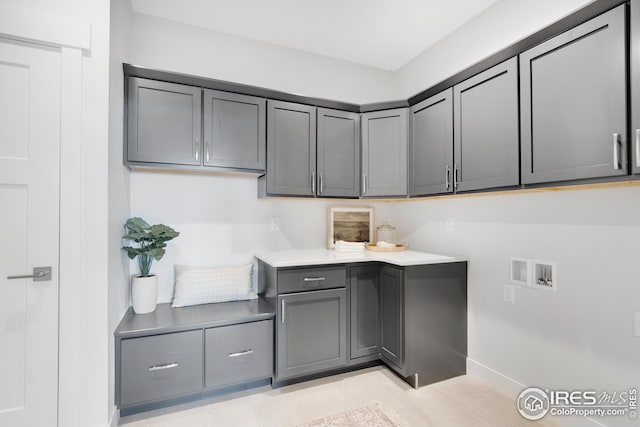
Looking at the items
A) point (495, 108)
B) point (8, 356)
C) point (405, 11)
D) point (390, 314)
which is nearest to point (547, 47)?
point (495, 108)

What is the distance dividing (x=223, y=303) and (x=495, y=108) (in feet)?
7.86

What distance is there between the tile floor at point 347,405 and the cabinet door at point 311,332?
165 mm

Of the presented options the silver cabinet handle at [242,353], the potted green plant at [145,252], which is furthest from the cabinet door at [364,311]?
the potted green plant at [145,252]

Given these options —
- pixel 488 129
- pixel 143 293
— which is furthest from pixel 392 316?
pixel 143 293

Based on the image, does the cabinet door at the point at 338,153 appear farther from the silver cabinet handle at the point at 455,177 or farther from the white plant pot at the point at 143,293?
the white plant pot at the point at 143,293

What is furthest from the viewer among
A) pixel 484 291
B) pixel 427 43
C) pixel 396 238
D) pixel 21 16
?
pixel 396 238

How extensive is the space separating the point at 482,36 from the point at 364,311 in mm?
2428

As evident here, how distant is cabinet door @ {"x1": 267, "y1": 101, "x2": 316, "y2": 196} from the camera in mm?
2389

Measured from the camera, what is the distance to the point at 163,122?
2.06 m

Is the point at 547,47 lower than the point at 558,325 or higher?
higher

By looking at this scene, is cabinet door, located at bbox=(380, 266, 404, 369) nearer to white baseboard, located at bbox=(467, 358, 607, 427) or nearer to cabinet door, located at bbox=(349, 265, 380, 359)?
cabinet door, located at bbox=(349, 265, 380, 359)

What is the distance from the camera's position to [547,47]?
5.11 ft

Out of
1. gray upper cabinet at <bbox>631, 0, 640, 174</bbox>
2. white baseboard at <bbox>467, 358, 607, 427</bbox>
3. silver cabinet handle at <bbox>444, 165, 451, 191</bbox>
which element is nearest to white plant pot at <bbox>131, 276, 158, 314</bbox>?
silver cabinet handle at <bbox>444, 165, 451, 191</bbox>

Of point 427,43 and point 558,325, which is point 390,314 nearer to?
point 558,325
